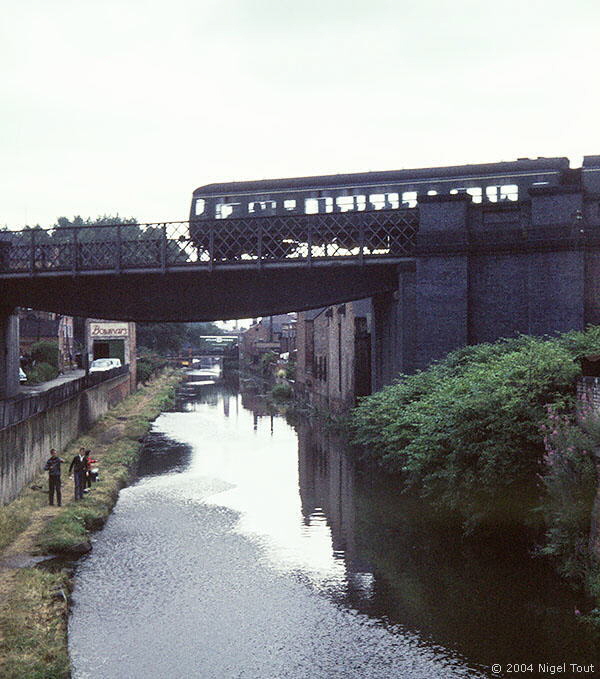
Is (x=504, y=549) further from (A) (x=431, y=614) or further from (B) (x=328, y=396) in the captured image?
(B) (x=328, y=396)

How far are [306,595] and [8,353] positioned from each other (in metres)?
33.0

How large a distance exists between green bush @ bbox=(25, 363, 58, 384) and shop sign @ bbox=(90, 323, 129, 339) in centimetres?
758

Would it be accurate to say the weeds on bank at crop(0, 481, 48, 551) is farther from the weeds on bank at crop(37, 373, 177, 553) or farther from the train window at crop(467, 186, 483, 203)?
the train window at crop(467, 186, 483, 203)

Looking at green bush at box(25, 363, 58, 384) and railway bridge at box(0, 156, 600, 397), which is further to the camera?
green bush at box(25, 363, 58, 384)

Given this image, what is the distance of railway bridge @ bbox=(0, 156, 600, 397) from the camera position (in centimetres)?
2972

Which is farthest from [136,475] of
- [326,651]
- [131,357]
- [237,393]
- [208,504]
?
[237,393]

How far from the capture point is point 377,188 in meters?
34.8

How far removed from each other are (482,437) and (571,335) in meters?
6.03

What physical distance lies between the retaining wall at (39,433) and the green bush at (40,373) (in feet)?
50.7

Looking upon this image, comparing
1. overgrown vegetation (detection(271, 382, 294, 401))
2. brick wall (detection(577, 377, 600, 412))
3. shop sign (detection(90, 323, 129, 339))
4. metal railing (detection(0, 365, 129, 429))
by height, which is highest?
shop sign (detection(90, 323, 129, 339))

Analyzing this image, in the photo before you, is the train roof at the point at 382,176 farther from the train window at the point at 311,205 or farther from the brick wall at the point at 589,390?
the brick wall at the point at 589,390

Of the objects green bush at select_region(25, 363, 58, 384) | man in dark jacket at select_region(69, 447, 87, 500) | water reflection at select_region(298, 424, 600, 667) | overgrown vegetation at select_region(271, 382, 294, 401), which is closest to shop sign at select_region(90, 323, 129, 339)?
green bush at select_region(25, 363, 58, 384)

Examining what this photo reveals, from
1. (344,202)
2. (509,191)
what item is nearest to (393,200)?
(344,202)

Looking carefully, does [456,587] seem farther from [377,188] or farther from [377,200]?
[377,188]
